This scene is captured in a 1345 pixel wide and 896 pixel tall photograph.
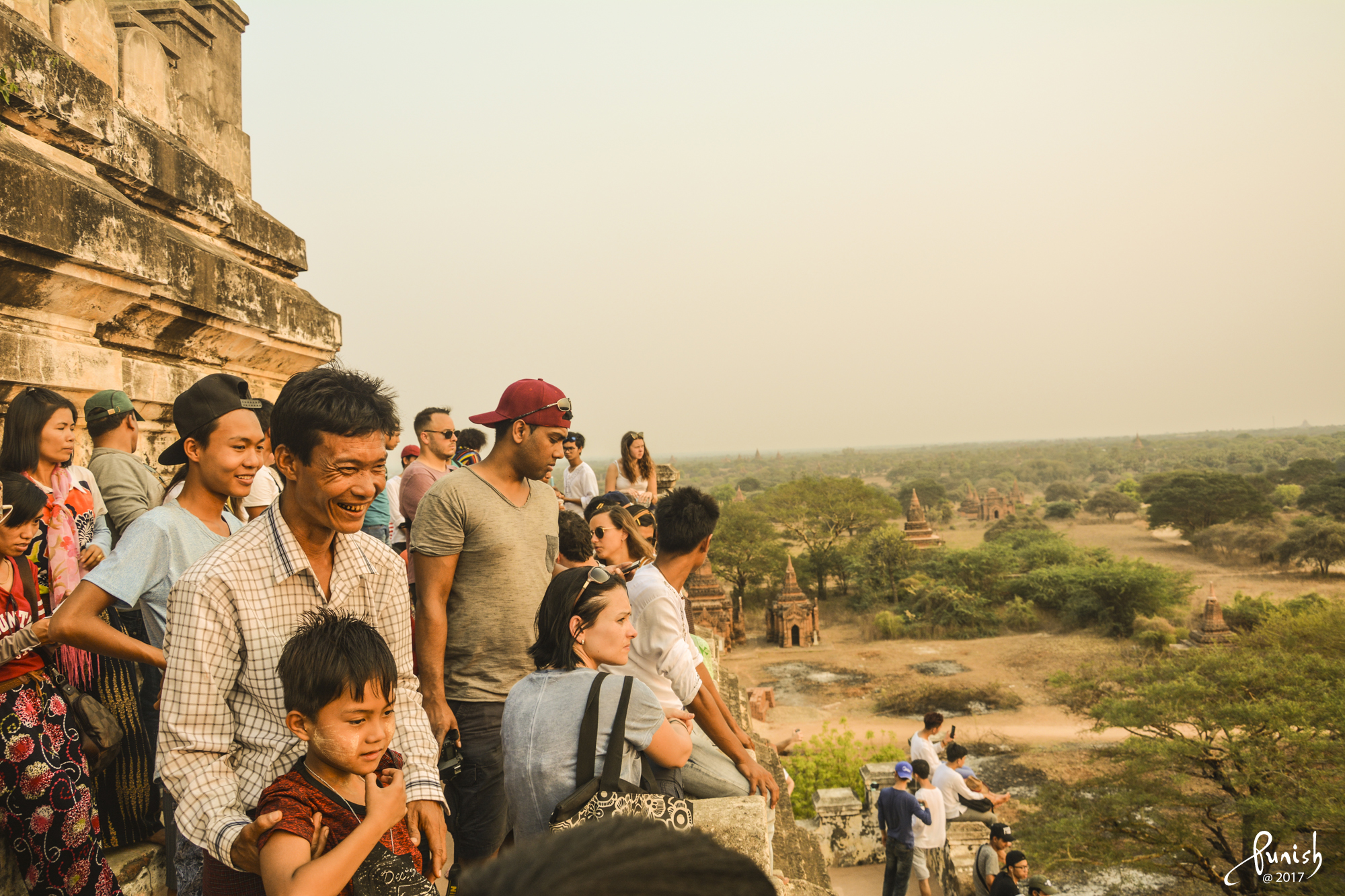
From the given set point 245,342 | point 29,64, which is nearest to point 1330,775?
point 245,342

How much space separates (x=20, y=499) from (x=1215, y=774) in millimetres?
15750

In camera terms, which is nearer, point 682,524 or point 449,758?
point 449,758

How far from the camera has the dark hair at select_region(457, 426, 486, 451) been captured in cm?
643

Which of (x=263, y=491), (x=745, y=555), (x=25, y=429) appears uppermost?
(x=25, y=429)

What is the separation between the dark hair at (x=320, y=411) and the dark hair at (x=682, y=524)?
153 centimetres

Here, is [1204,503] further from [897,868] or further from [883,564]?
[897,868]

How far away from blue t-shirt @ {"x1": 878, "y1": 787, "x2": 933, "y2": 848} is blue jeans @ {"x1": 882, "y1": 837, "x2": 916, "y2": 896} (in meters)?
0.07

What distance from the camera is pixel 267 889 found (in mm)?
1411

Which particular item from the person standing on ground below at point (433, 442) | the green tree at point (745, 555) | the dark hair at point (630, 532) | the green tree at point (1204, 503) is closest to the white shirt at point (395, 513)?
the person standing on ground below at point (433, 442)

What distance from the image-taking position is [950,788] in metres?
9.39

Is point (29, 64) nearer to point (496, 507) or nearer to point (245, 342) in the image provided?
point (245, 342)

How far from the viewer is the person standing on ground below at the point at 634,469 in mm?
7156

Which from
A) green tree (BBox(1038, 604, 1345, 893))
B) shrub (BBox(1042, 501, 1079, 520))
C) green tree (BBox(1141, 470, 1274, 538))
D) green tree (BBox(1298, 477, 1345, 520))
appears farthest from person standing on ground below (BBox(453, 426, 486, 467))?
shrub (BBox(1042, 501, 1079, 520))

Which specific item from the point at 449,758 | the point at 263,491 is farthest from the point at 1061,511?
the point at 449,758
